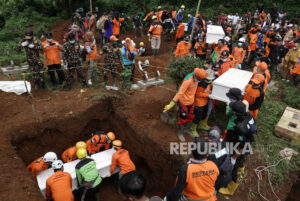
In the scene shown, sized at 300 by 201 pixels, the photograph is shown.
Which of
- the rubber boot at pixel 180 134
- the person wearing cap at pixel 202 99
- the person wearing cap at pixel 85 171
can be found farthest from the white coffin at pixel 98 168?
the person wearing cap at pixel 202 99

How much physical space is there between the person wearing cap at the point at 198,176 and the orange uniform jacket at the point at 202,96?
2435mm

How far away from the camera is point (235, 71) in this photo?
590 centimetres

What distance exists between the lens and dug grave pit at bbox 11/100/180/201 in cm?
553

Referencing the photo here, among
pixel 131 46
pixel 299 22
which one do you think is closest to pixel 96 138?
pixel 131 46

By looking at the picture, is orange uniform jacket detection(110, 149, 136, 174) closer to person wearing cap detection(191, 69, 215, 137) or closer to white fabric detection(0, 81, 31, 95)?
person wearing cap detection(191, 69, 215, 137)

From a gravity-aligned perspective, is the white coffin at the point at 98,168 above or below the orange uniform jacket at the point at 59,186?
below

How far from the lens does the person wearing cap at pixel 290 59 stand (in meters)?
8.80

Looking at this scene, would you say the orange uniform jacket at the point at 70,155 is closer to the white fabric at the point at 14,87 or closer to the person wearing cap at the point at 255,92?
the white fabric at the point at 14,87

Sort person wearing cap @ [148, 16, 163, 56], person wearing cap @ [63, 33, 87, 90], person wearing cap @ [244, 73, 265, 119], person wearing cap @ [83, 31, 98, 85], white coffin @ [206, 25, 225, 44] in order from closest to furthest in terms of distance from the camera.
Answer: person wearing cap @ [244, 73, 265, 119] → person wearing cap @ [63, 33, 87, 90] → person wearing cap @ [83, 31, 98, 85] → white coffin @ [206, 25, 225, 44] → person wearing cap @ [148, 16, 163, 56]

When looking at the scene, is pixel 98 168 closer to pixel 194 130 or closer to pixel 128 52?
pixel 194 130

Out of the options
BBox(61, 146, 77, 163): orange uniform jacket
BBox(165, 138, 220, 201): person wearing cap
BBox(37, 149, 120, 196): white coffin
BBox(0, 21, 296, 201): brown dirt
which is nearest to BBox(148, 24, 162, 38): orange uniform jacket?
BBox(0, 21, 296, 201): brown dirt

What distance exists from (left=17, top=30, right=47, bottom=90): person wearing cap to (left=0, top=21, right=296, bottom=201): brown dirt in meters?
0.35

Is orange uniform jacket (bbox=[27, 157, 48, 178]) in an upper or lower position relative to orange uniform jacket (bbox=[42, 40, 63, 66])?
lower

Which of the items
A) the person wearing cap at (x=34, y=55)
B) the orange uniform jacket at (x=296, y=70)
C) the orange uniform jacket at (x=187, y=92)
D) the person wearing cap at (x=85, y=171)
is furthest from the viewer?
the orange uniform jacket at (x=296, y=70)
